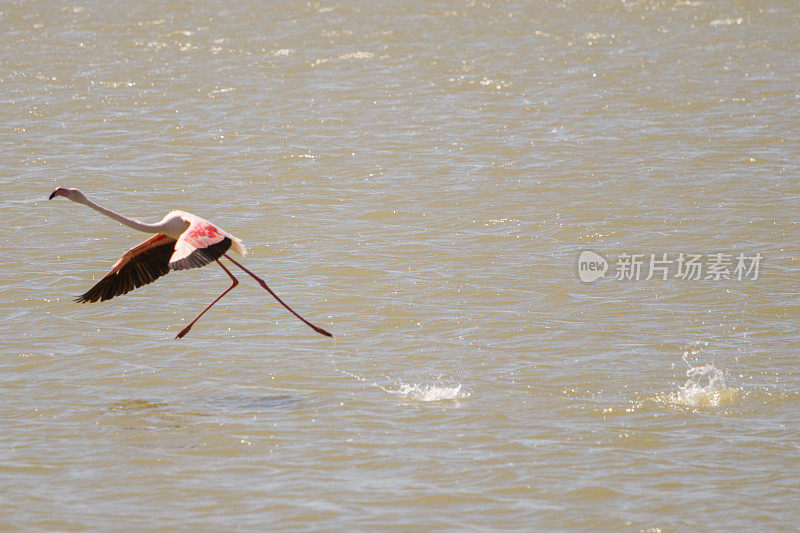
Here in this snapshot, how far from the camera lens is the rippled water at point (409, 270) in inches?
266

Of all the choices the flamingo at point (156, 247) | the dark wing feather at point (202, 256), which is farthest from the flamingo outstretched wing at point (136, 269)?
the dark wing feather at point (202, 256)

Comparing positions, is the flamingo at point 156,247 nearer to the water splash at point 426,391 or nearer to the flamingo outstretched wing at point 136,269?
the flamingo outstretched wing at point 136,269

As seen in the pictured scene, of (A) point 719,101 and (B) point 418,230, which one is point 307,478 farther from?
(A) point 719,101

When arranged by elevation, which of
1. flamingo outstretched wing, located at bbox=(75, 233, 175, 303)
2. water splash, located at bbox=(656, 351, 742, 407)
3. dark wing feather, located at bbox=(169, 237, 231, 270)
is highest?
dark wing feather, located at bbox=(169, 237, 231, 270)

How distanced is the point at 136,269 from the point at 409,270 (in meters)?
2.78

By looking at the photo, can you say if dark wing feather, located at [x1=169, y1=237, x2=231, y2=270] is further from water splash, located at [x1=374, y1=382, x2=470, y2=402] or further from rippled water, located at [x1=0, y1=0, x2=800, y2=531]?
water splash, located at [x1=374, y1=382, x2=470, y2=402]

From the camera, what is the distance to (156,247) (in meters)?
8.72

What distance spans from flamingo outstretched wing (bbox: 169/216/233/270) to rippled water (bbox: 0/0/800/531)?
1043 mm

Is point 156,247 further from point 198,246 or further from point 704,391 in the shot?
point 704,391

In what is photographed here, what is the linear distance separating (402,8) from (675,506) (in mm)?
14464

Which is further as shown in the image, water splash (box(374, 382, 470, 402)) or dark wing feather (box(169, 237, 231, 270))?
water splash (box(374, 382, 470, 402))

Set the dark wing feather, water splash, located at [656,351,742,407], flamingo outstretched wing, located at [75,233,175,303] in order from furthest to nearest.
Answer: flamingo outstretched wing, located at [75,233,175,303] → water splash, located at [656,351,742,407] → the dark wing feather

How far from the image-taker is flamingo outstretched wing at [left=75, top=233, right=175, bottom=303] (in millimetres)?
8484

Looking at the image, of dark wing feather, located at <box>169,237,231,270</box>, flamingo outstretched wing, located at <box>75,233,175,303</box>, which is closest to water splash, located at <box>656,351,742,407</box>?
dark wing feather, located at <box>169,237,231,270</box>
